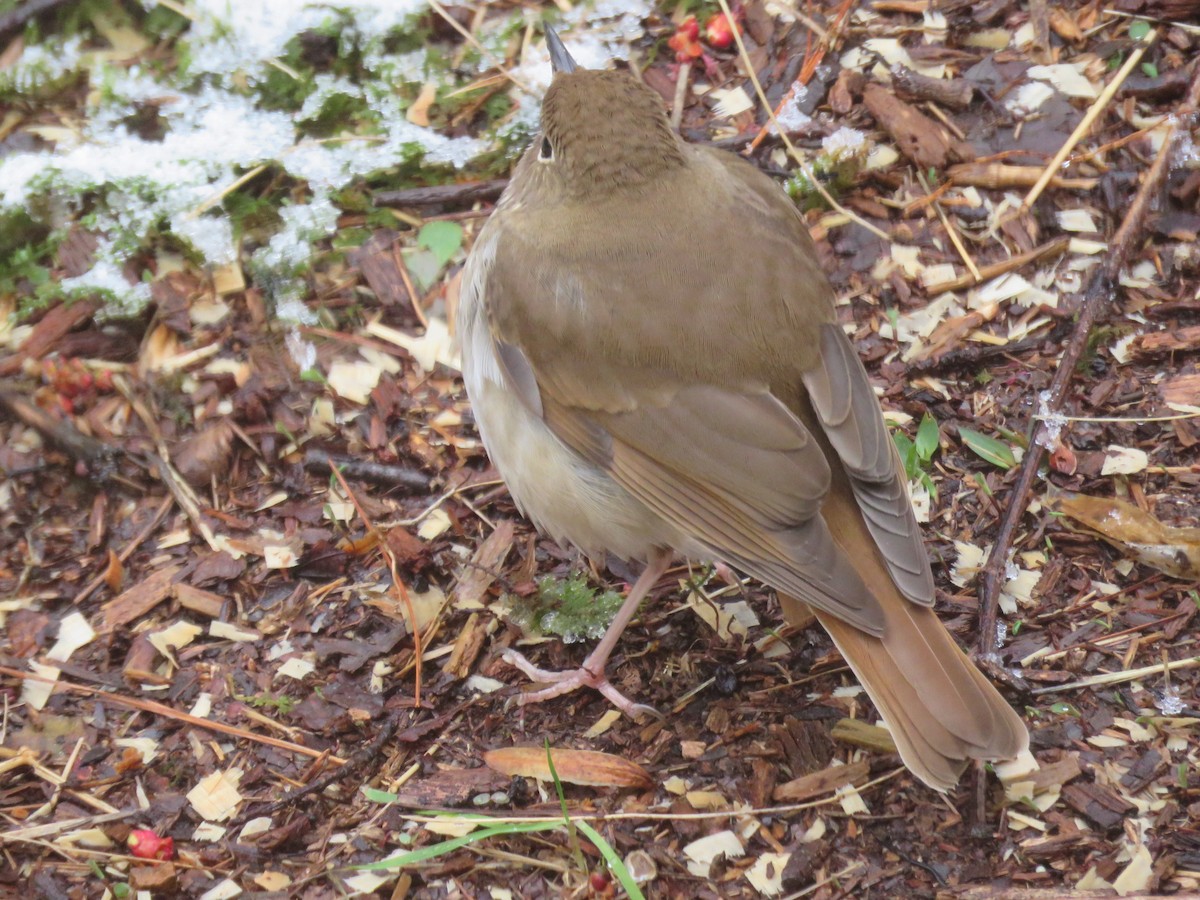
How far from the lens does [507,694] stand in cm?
399

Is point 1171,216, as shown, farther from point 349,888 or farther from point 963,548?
point 349,888

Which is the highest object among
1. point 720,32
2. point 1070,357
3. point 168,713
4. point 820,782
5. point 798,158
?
point 720,32

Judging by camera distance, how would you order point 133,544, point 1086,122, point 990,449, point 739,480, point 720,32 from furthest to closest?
1. point 720,32
2. point 1086,122
3. point 133,544
4. point 990,449
5. point 739,480

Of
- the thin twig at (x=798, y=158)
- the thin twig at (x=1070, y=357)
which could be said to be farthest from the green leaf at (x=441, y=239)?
the thin twig at (x=1070, y=357)

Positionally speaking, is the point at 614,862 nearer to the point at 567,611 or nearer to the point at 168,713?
the point at 567,611

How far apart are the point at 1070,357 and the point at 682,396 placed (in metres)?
1.50

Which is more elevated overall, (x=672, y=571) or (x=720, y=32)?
(x=720, y=32)

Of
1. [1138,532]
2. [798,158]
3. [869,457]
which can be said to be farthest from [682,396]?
[798,158]

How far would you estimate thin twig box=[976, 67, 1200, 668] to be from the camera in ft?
12.6

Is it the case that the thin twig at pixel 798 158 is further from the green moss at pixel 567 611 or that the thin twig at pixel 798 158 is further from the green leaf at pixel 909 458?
the green moss at pixel 567 611

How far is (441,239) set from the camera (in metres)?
5.14

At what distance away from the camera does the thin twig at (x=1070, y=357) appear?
3.83m

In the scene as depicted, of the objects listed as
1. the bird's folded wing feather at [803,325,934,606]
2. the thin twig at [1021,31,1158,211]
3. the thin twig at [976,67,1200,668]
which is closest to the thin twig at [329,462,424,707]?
the bird's folded wing feather at [803,325,934,606]

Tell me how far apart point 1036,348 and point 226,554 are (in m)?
2.92
